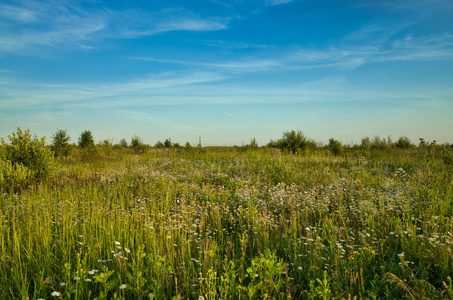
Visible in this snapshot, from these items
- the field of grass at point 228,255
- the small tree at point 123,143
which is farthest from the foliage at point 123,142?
the field of grass at point 228,255

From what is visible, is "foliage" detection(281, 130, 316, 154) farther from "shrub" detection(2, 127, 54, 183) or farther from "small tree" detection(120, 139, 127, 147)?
"small tree" detection(120, 139, 127, 147)

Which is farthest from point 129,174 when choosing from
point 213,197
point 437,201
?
point 437,201

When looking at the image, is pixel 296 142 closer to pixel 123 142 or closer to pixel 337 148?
pixel 337 148

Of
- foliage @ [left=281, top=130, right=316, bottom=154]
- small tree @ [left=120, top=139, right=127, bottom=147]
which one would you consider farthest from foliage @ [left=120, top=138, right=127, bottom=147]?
foliage @ [left=281, top=130, right=316, bottom=154]

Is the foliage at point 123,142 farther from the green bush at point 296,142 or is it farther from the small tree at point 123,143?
the green bush at point 296,142

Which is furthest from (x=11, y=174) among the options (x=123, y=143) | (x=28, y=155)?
(x=123, y=143)

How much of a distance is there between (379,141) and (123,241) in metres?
22.6

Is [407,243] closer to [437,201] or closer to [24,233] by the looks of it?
[437,201]

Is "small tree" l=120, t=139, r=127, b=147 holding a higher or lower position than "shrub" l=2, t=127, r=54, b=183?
higher

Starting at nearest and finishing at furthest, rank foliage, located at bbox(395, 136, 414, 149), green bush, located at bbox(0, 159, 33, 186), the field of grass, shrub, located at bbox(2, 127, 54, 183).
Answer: the field of grass, green bush, located at bbox(0, 159, 33, 186), shrub, located at bbox(2, 127, 54, 183), foliage, located at bbox(395, 136, 414, 149)

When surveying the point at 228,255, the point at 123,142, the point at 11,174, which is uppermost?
the point at 123,142

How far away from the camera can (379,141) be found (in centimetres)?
2159

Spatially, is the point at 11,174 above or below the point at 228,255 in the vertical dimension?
above

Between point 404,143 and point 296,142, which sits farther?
point 404,143
